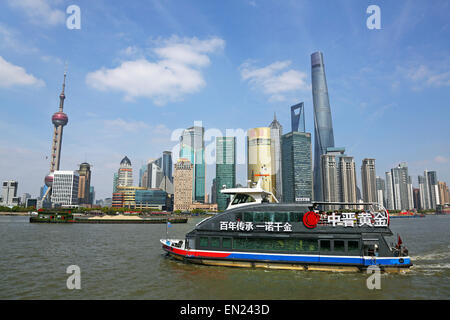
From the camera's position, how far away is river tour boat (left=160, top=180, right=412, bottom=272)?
61.6ft

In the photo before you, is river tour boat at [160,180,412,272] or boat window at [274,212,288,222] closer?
river tour boat at [160,180,412,272]

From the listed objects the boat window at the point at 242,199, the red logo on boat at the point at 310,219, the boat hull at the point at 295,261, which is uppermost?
the boat window at the point at 242,199

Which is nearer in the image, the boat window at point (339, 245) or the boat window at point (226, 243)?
the boat window at point (339, 245)

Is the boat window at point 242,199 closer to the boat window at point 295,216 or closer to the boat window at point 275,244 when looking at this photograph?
the boat window at point 275,244

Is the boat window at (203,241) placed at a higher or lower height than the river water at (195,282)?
higher

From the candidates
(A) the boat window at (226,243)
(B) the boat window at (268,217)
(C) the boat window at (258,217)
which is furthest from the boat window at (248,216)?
(A) the boat window at (226,243)

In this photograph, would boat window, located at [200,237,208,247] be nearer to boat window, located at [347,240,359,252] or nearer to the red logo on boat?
the red logo on boat

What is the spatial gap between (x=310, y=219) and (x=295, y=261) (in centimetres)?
296

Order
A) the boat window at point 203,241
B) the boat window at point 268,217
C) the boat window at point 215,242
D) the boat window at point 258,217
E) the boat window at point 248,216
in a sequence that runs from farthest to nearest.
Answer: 1. the boat window at point 203,241
2. the boat window at point 215,242
3. the boat window at point 248,216
4. the boat window at point 258,217
5. the boat window at point 268,217

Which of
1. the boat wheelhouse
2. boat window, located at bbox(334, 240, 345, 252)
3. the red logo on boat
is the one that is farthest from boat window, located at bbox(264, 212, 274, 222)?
boat window, located at bbox(334, 240, 345, 252)

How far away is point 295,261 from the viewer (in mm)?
19453

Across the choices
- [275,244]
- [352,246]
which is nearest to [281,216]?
[275,244]

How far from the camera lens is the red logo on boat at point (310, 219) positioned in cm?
1953

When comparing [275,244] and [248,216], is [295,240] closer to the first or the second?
[275,244]
